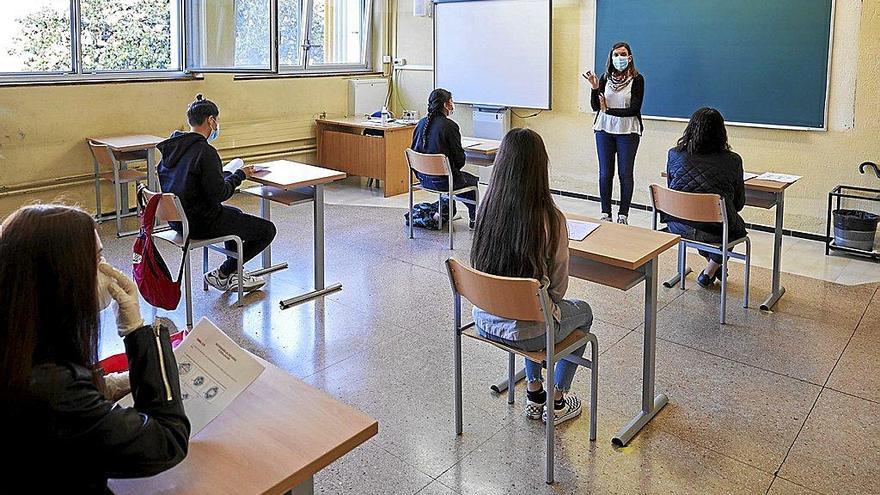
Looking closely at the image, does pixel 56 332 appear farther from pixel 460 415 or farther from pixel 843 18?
pixel 843 18

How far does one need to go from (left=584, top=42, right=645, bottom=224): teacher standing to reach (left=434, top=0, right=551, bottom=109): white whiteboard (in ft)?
4.10

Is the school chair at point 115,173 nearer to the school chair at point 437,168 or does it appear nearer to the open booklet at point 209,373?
the school chair at point 437,168

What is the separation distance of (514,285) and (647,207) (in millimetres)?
4675

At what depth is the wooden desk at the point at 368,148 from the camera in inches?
288

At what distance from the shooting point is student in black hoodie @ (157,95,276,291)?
3.96 m

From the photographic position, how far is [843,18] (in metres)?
5.27

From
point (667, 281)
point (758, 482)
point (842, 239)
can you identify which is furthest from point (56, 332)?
point (842, 239)

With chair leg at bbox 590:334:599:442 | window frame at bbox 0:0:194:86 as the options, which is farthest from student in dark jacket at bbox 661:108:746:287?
window frame at bbox 0:0:194:86

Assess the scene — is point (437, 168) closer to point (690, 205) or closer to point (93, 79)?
point (690, 205)

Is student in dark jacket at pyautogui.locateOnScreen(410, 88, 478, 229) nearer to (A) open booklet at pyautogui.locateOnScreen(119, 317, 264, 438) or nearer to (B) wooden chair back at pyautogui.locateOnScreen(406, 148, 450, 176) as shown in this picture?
(B) wooden chair back at pyautogui.locateOnScreen(406, 148, 450, 176)

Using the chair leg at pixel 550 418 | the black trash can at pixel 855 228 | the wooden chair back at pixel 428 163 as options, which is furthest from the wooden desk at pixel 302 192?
the black trash can at pixel 855 228

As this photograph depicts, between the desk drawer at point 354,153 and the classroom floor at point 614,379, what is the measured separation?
87.2 inches

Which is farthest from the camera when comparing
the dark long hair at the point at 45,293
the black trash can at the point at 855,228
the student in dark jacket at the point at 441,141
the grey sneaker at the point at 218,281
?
the student in dark jacket at the point at 441,141

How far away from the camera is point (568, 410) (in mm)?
2998
